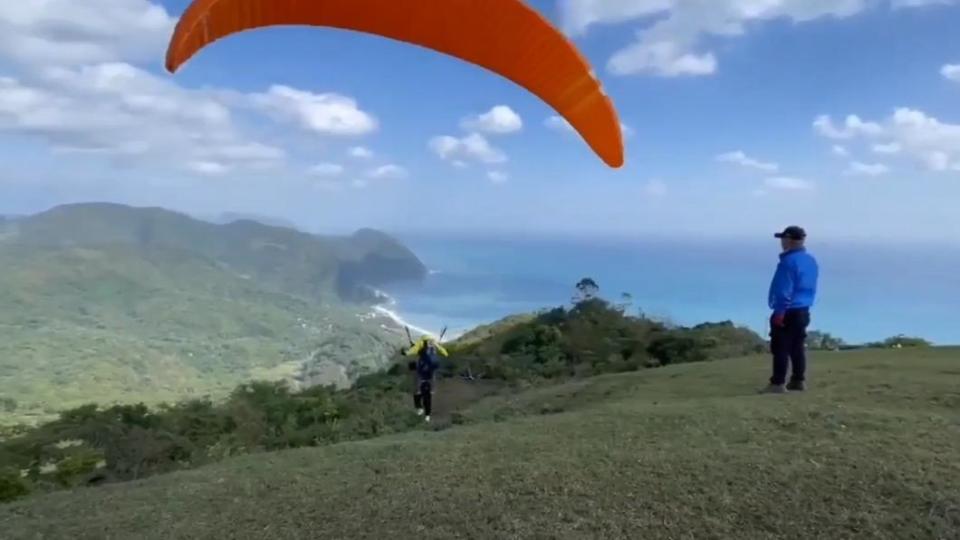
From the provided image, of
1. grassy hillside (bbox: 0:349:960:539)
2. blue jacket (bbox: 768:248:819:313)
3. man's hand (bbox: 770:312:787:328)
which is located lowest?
grassy hillside (bbox: 0:349:960:539)

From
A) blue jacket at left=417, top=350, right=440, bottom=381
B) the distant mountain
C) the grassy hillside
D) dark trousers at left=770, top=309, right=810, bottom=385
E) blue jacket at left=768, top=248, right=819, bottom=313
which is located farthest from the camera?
the distant mountain

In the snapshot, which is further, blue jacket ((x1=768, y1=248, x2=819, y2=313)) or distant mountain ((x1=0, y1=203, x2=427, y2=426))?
distant mountain ((x1=0, y1=203, x2=427, y2=426))

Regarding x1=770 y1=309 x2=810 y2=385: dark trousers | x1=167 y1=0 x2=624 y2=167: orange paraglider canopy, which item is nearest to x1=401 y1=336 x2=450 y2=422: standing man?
x1=770 y1=309 x2=810 y2=385: dark trousers

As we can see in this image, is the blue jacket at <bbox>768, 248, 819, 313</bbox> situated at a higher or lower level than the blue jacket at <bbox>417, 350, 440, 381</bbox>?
higher

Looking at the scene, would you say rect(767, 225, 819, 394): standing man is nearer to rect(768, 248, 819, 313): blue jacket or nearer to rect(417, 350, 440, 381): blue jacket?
rect(768, 248, 819, 313): blue jacket

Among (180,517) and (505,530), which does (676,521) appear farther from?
(180,517)

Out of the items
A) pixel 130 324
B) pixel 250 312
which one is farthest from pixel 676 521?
pixel 250 312

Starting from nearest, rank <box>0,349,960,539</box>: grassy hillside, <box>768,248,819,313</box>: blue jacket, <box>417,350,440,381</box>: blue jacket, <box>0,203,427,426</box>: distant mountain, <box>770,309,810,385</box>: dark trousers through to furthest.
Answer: <box>0,349,960,539</box>: grassy hillside < <box>768,248,819,313</box>: blue jacket < <box>770,309,810,385</box>: dark trousers < <box>417,350,440,381</box>: blue jacket < <box>0,203,427,426</box>: distant mountain

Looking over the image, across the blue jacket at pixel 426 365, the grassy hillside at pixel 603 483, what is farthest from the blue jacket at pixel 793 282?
the blue jacket at pixel 426 365
